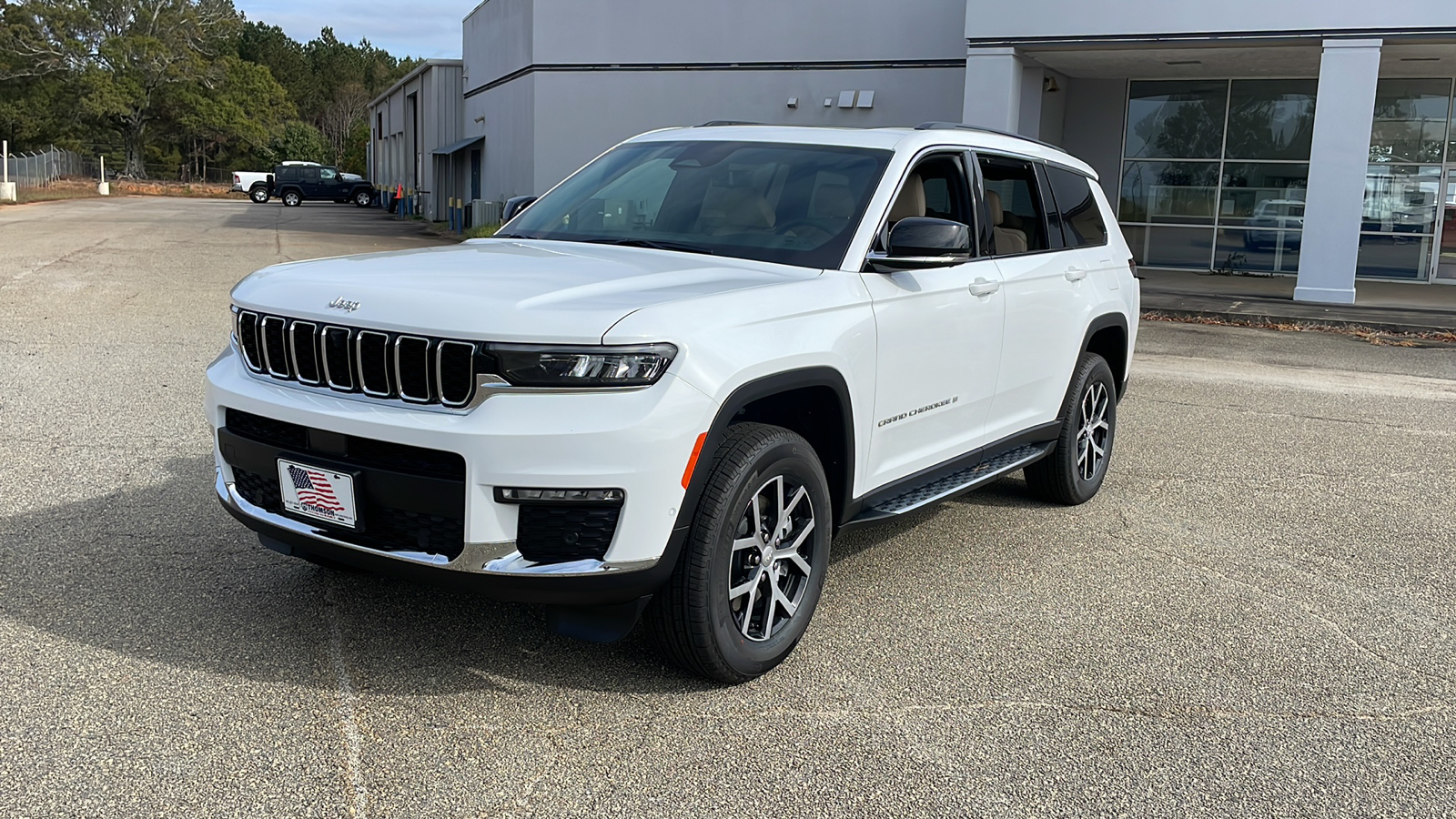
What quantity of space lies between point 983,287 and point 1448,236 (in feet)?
70.7

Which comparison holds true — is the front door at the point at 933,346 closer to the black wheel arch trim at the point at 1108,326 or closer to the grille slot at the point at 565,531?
the black wheel arch trim at the point at 1108,326

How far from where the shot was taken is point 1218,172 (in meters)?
23.8

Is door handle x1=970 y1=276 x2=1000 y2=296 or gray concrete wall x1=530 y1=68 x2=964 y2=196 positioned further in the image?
gray concrete wall x1=530 y1=68 x2=964 y2=196

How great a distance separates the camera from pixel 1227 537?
5805mm

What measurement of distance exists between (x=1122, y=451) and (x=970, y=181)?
3.18 m

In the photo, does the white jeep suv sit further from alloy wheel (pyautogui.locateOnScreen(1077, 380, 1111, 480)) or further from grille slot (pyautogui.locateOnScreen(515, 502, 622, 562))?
alloy wheel (pyautogui.locateOnScreen(1077, 380, 1111, 480))

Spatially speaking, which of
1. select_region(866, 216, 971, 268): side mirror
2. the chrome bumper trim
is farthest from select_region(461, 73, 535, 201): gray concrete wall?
the chrome bumper trim

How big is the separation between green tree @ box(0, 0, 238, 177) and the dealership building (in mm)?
61861

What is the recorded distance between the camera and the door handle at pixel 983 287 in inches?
194

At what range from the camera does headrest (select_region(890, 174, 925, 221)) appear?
477 cm

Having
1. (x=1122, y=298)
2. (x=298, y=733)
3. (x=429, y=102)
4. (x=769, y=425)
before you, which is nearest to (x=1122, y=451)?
(x=1122, y=298)

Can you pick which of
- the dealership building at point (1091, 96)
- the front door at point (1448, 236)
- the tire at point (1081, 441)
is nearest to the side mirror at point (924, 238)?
the tire at point (1081, 441)

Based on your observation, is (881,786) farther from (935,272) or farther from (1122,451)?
(1122,451)

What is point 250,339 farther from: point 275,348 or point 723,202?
point 723,202
